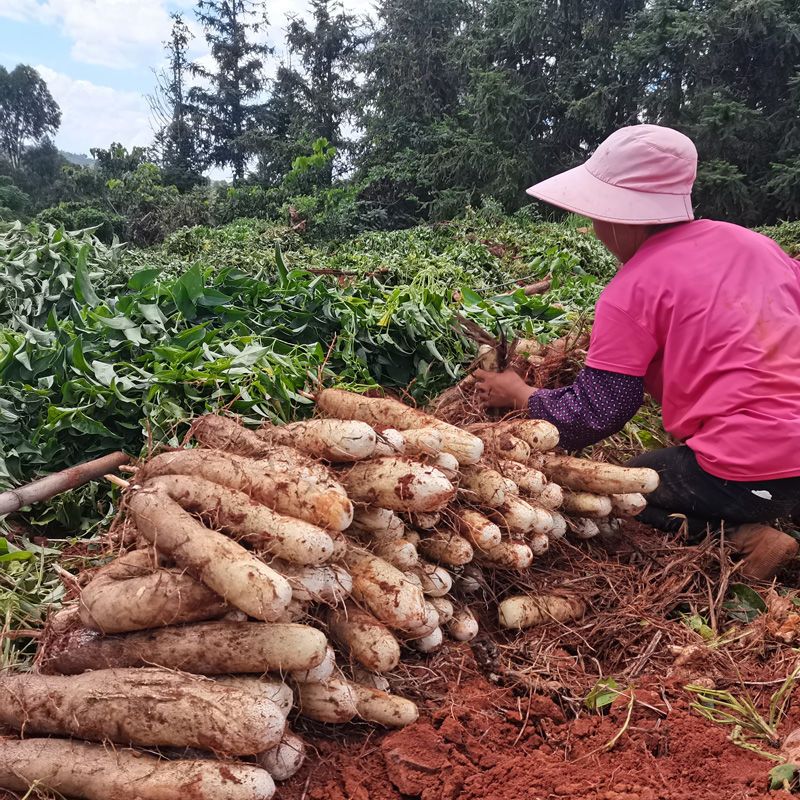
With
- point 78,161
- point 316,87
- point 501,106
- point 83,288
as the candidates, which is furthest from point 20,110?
point 83,288

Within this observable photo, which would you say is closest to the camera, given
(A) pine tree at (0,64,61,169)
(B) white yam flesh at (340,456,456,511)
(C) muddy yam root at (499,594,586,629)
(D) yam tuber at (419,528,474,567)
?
(B) white yam flesh at (340,456,456,511)

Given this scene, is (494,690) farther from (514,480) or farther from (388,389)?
(388,389)

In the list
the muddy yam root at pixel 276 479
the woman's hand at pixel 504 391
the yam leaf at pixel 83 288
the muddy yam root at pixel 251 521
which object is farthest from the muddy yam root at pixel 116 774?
the yam leaf at pixel 83 288

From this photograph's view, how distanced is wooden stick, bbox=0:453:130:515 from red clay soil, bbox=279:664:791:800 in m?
1.50

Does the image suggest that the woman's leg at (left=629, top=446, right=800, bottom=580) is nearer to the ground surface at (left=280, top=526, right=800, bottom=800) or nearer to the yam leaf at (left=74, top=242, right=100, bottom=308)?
the ground surface at (left=280, top=526, right=800, bottom=800)

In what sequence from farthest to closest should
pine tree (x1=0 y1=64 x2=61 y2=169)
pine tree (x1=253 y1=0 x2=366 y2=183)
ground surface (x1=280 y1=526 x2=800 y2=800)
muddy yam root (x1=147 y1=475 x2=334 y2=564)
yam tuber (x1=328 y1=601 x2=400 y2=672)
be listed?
1. pine tree (x1=0 y1=64 x2=61 y2=169)
2. pine tree (x1=253 y1=0 x2=366 y2=183)
3. yam tuber (x1=328 y1=601 x2=400 y2=672)
4. muddy yam root (x1=147 y1=475 x2=334 y2=564)
5. ground surface (x1=280 y1=526 x2=800 y2=800)

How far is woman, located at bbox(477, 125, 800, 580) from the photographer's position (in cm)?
270

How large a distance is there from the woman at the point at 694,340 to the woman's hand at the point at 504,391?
9.3 inches

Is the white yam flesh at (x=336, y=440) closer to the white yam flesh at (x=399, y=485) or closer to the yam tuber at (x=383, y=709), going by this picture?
the white yam flesh at (x=399, y=485)

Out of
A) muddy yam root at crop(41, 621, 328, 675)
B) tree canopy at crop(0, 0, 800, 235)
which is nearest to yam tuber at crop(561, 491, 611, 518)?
muddy yam root at crop(41, 621, 328, 675)

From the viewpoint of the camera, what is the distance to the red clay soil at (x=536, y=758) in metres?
1.74

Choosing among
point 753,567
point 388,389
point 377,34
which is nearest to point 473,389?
point 388,389

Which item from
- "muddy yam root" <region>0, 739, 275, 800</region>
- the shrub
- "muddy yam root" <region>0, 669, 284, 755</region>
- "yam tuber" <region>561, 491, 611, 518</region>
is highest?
the shrub

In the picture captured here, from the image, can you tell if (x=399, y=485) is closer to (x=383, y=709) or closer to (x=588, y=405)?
(x=383, y=709)
